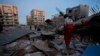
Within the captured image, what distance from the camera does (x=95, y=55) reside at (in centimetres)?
128

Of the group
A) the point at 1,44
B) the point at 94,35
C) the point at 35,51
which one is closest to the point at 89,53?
the point at 35,51

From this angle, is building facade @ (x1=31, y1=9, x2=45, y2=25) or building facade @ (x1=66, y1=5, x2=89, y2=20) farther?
building facade @ (x1=31, y1=9, x2=45, y2=25)

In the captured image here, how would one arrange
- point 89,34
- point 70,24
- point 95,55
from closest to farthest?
point 95,55 → point 70,24 → point 89,34

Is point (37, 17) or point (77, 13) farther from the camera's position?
point (37, 17)

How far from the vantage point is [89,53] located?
Answer: 4.28 feet

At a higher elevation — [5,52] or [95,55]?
[95,55]

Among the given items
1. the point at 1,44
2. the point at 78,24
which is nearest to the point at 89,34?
the point at 78,24

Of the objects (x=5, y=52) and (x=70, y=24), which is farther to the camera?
(x=70, y=24)

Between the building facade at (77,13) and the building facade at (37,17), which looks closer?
the building facade at (77,13)

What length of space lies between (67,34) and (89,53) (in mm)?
1387

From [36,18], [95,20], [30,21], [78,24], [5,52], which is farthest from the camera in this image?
[30,21]

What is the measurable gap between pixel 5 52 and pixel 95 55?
1572 mm

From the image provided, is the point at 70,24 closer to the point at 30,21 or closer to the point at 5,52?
the point at 5,52

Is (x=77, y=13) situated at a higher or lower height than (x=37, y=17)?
higher
